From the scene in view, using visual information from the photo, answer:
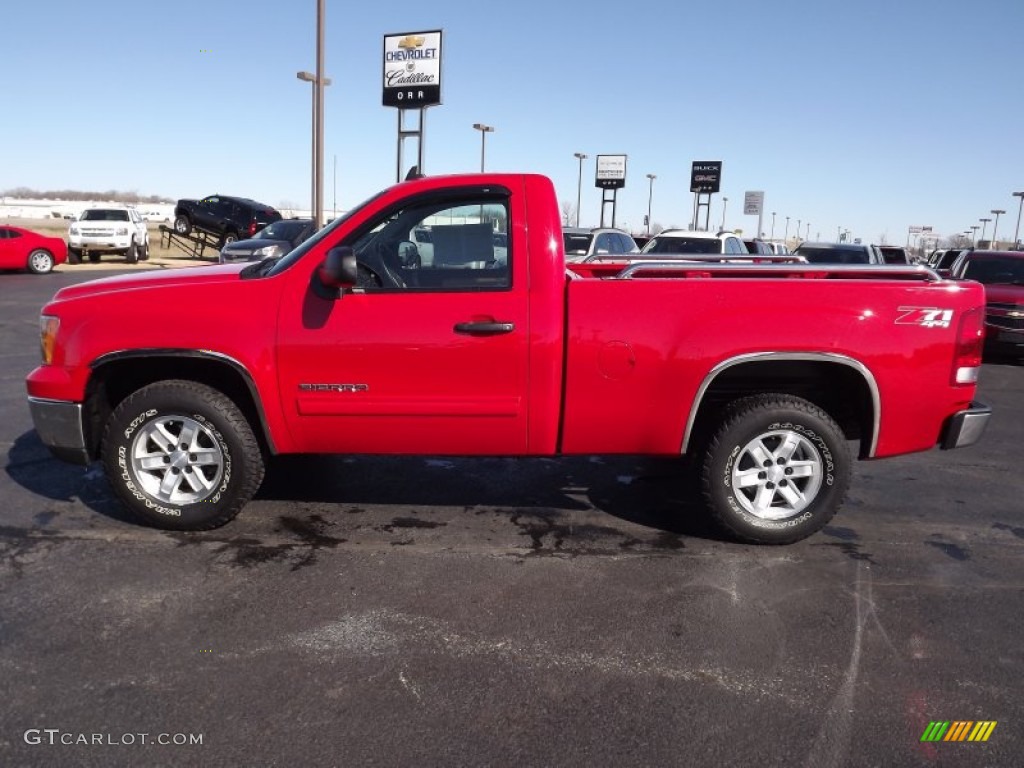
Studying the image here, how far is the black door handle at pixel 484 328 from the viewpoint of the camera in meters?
3.84

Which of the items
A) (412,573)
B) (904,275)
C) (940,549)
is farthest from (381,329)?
(940,549)

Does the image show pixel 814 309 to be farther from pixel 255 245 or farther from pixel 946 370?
pixel 255 245

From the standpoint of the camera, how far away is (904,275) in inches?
165

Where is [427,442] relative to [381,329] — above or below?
below

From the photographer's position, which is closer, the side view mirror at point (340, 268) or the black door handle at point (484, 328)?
the side view mirror at point (340, 268)

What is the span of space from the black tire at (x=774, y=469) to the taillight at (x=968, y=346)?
2.24 feet

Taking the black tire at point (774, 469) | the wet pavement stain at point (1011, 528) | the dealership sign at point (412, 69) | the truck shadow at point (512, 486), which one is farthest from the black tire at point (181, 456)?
the dealership sign at point (412, 69)

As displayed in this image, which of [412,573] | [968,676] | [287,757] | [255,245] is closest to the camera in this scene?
[287,757]

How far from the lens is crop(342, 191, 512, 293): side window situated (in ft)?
13.3

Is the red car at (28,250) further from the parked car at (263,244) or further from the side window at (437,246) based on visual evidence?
the side window at (437,246)

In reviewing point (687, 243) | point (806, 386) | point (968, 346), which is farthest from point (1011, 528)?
point (687, 243)

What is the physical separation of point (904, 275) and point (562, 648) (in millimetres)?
2828

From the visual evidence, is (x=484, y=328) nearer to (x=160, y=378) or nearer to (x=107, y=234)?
(x=160, y=378)

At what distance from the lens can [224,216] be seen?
32344 millimetres
